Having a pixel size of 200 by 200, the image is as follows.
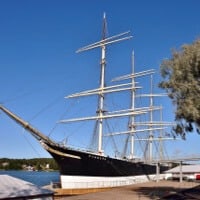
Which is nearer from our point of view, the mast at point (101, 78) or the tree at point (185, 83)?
the tree at point (185, 83)

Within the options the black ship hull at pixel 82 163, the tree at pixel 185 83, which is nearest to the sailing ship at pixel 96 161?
the black ship hull at pixel 82 163

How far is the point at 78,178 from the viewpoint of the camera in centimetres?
4791

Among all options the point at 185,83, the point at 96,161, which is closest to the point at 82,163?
the point at 96,161

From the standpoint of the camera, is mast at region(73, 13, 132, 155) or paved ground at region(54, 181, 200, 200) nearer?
paved ground at region(54, 181, 200, 200)

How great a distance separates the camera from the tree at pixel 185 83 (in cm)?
2695

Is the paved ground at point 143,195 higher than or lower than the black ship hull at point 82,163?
lower

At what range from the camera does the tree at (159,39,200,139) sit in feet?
88.4

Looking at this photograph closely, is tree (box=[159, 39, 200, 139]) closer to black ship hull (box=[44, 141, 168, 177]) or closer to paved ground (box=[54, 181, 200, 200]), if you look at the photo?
paved ground (box=[54, 181, 200, 200])

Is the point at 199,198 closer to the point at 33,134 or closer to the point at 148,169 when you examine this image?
the point at 33,134

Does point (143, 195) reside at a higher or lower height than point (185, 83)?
lower

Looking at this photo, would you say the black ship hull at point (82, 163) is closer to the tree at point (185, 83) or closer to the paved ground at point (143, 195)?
the paved ground at point (143, 195)

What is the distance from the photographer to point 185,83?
91.6ft

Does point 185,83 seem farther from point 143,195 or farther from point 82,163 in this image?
point 82,163

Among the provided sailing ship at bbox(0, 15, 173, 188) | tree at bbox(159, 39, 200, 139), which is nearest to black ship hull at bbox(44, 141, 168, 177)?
sailing ship at bbox(0, 15, 173, 188)
